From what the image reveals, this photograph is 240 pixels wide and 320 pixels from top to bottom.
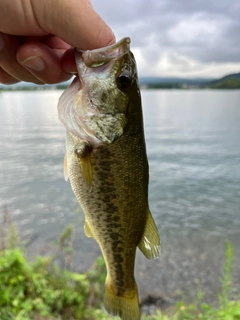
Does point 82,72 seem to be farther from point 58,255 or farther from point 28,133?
point 28,133

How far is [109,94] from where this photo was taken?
2023mm

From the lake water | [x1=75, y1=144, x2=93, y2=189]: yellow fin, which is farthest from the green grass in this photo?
[x1=75, y1=144, x2=93, y2=189]: yellow fin

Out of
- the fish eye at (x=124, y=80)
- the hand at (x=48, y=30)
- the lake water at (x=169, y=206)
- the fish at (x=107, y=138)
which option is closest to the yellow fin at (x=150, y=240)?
the fish at (x=107, y=138)

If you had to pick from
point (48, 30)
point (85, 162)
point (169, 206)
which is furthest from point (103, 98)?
point (169, 206)

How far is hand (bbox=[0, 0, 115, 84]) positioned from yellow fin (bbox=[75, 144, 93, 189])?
2.12ft

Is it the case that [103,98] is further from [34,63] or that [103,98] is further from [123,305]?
[123,305]

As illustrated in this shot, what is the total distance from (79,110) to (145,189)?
71 centimetres

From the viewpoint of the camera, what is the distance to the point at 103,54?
1928mm

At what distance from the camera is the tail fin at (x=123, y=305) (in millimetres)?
2514

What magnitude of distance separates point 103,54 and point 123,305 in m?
1.90

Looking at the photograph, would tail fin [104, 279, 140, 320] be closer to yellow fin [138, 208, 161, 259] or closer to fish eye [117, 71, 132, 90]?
yellow fin [138, 208, 161, 259]

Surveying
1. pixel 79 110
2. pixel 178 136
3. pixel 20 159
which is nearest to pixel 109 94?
pixel 79 110

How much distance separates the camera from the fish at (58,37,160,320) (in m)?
1.97

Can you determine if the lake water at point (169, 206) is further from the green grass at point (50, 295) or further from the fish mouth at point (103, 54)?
the fish mouth at point (103, 54)
